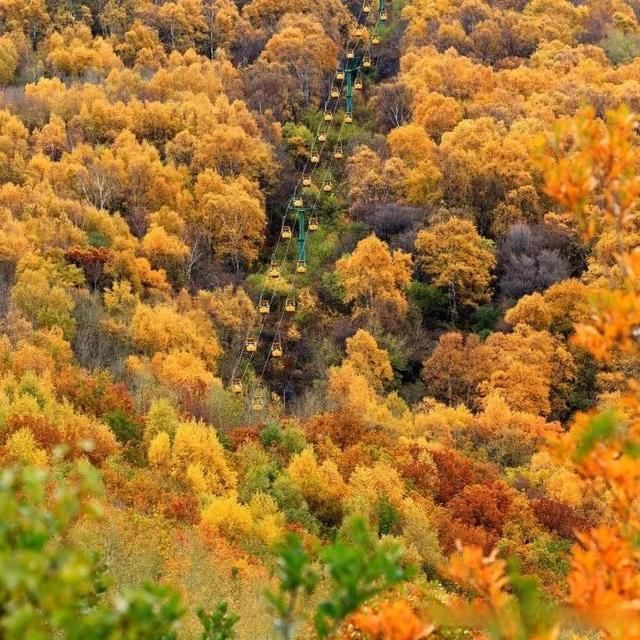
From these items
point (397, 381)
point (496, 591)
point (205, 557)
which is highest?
point (496, 591)

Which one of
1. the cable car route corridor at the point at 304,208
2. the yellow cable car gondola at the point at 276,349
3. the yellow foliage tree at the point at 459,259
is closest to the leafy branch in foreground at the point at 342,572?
the cable car route corridor at the point at 304,208

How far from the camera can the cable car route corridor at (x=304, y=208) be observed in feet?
161

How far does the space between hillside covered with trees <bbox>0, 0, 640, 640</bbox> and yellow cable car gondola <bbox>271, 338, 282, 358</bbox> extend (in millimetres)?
162

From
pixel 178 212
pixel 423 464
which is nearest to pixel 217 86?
pixel 178 212

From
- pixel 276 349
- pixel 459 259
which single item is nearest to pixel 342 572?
pixel 276 349

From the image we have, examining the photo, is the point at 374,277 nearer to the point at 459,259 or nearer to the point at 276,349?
the point at 459,259

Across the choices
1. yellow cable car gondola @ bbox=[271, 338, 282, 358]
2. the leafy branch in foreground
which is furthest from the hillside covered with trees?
yellow cable car gondola @ bbox=[271, 338, 282, 358]

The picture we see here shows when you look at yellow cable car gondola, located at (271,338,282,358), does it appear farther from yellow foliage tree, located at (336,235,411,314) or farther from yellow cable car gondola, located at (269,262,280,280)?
yellow cable car gondola, located at (269,262,280,280)

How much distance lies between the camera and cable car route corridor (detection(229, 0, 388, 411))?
161 ft

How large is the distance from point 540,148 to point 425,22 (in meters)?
86.3

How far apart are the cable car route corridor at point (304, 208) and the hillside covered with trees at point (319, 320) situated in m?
0.34

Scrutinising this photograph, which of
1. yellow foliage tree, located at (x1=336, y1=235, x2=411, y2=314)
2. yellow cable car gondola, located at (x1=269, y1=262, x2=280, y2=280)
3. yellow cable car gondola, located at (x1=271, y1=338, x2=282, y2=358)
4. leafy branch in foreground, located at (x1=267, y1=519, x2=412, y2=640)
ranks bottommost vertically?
yellow cable car gondola, located at (x1=271, y1=338, x2=282, y2=358)

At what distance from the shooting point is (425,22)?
3442 inches

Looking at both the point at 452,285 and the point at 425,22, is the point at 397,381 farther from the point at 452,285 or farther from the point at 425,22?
the point at 425,22
